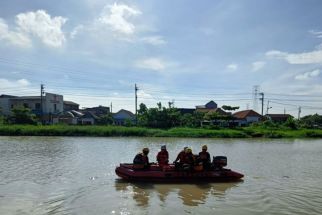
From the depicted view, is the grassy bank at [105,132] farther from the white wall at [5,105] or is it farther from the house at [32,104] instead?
the white wall at [5,105]

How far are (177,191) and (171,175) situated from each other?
57.6 inches

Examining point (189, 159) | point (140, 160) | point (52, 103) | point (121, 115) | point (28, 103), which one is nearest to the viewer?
point (140, 160)

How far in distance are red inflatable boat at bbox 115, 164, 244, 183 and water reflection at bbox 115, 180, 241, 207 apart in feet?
1.17

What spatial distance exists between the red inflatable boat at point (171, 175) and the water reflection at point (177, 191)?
355 mm

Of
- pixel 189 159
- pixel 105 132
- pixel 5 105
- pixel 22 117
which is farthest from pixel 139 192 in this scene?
pixel 5 105

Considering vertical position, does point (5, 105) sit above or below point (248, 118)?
above

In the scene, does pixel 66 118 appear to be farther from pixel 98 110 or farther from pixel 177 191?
pixel 177 191

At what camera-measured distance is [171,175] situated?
14773 mm

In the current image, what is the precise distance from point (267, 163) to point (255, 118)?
161ft

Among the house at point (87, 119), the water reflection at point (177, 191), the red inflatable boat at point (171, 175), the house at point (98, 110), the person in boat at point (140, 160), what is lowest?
the water reflection at point (177, 191)

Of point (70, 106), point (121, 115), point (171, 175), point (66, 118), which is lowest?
point (171, 175)

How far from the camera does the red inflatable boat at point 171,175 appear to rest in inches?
577

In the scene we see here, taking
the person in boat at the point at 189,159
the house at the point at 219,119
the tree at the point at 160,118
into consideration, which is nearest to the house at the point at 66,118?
the tree at the point at 160,118

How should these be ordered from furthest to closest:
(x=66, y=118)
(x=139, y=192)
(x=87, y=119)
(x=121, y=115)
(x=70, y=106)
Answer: (x=70, y=106) < (x=121, y=115) < (x=87, y=119) < (x=66, y=118) < (x=139, y=192)
